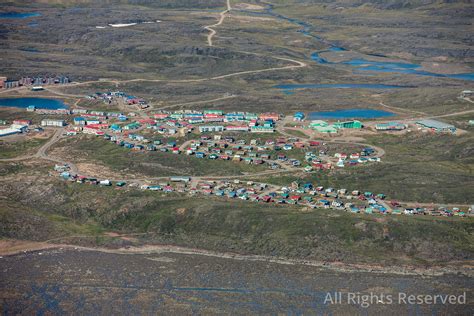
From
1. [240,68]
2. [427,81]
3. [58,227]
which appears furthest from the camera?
[240,68]

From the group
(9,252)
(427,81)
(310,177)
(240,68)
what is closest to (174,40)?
(240,68)

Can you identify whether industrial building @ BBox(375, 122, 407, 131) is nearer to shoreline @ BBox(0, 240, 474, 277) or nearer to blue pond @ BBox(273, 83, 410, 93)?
shoreline @ BBox(0, 240, 474, 277)

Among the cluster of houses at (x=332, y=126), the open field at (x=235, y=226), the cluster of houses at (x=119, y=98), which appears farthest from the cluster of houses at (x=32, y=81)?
the open field at (x=235, y=226)

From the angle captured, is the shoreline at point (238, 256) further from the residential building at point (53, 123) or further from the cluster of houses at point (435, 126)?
the residential building at point (53, 123)

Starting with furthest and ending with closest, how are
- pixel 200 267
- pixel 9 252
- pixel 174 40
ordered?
pixel 174 40 < pixel 9 252 < pixel 200 267

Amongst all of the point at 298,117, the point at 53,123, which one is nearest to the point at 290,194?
the point at 298,117

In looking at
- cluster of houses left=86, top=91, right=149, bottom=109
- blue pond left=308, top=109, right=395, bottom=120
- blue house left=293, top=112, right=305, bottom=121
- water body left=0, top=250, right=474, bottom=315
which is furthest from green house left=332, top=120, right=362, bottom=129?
water body left=0, top=250, right=474, bottom=315

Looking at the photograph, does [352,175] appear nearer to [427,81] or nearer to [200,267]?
[200,267]
